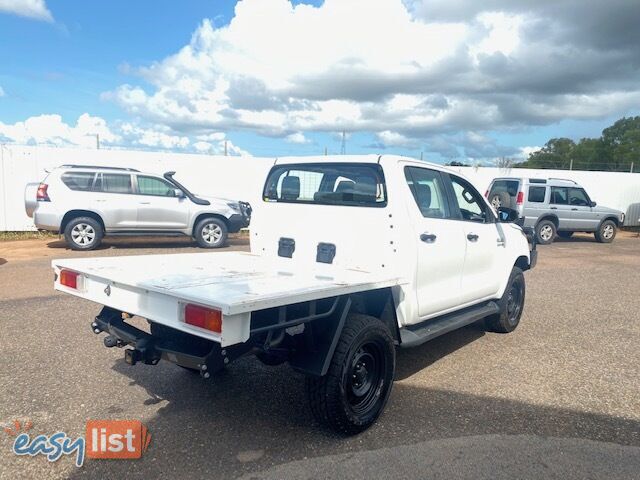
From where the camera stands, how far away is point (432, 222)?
4.30 metres

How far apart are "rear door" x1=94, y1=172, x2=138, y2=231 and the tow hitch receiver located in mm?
8323

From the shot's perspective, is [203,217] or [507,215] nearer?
[507,215]

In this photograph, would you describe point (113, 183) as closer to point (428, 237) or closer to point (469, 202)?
point (469, 202)

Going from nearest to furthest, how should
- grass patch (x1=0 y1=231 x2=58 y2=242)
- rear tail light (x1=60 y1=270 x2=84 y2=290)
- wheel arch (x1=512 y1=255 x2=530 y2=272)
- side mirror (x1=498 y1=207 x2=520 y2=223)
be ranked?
rear tail light (x1=60 y1=270 x2=84 y2=290)
side mirror (x1=498 y1=207 x2=520 y2=223)
wheel arch (x1=512 y1=255 x2=530 y2=272)
grass patch (x1=0 y1=231 x2=58 y2=242)

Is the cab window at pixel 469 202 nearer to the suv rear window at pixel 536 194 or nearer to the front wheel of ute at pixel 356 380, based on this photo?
the front wheel of ute at pixel 356 380

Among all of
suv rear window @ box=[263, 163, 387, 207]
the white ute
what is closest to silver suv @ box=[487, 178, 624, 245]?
the white ute

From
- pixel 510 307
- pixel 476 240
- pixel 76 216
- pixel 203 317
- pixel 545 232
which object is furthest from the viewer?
pixel 545 232

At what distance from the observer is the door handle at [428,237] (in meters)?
4.12

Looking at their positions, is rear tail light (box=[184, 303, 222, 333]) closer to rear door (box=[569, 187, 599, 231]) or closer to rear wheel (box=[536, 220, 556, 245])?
rear wheel (box=[536, 220, 556, 245])

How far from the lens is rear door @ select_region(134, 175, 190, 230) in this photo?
1164 cm

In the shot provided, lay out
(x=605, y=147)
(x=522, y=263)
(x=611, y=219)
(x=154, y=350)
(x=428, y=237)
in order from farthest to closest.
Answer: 1. (x=605, y=147)
2. (x=611, y=219)
3. (x=522, y=263)
4. (x=428, y=237)
5. (x=154, y=350)

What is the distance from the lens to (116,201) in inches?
447

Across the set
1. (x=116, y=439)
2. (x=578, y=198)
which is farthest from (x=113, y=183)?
(x=578, y=198)

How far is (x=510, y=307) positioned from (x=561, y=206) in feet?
35.6
